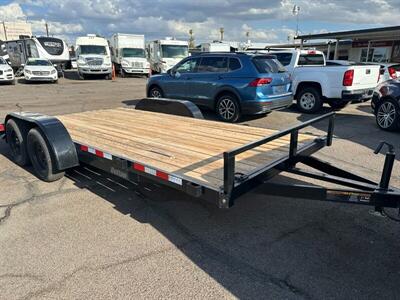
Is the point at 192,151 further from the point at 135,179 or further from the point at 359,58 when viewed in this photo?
the point at 359,58

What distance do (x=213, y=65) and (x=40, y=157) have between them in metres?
5.79

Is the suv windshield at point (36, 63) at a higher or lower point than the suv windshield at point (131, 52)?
lower

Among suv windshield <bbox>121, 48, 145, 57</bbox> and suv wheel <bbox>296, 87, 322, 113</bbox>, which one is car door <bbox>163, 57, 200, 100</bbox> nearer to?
suv wheel <bbox>296, 87, 322, 113</bbox>

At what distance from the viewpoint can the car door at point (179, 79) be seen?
32.6ft

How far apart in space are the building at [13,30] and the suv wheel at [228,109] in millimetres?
79426

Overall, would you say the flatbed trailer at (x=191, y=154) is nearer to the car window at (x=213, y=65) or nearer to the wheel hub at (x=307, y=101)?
the car window at (x=213, y=65)

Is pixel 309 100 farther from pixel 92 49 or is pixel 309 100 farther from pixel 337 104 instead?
pixel 92 49

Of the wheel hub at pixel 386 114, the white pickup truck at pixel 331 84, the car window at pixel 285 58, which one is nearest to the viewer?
the wheel hub at pixel 386 114

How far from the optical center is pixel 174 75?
1027 cm

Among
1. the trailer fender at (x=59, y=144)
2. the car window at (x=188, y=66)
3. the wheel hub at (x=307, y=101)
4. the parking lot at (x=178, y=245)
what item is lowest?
the parking lot at (x=178, y=245)

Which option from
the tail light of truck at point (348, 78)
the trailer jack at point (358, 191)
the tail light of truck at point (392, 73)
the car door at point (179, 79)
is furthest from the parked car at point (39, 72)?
the trailer jack at point (358, 191)

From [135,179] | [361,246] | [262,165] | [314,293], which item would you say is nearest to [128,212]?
[135,179]

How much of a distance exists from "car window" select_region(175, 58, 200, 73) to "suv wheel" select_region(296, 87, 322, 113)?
3.42m

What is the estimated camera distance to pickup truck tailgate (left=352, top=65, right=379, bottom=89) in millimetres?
9297
